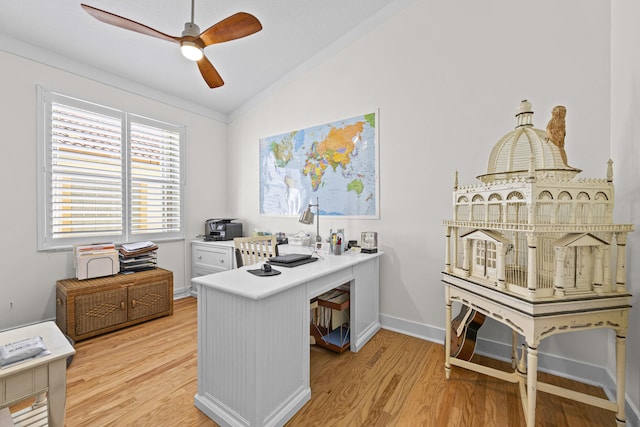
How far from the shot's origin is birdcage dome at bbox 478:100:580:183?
4.70 ft

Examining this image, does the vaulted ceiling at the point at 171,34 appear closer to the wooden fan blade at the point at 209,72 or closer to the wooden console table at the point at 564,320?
the wooden fan blade at the point at 209,72

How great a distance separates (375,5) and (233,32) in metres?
1.59

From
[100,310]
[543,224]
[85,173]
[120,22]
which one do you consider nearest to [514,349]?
[543,224]

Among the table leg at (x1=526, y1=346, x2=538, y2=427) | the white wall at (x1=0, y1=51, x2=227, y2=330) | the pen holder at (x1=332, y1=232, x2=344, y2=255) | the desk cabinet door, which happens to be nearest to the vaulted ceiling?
the white wall at (x1=0, y1=51, x2=227, y2=330)

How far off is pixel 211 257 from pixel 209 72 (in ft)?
7.04

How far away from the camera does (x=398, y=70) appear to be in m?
2.53

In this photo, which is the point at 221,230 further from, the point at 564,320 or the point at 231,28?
the point at 564,320

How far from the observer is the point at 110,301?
Result: 8.27 feet

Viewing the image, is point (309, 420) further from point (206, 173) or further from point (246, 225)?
point (206, 173)

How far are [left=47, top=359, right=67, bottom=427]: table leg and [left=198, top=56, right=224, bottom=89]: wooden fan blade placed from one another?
193 centimetres

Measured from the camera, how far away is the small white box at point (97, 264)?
2521mm

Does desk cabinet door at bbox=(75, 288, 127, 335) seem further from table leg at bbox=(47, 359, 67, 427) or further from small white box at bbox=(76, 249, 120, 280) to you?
table leg at bbox=(47, 359, 67, 427)

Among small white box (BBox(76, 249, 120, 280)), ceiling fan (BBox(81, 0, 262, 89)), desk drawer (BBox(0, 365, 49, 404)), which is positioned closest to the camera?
desk drawer (BBox(0, 365, 49, 404))

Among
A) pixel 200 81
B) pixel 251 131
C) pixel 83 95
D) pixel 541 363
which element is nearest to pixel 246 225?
pixel 251 131
